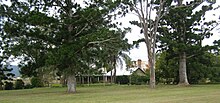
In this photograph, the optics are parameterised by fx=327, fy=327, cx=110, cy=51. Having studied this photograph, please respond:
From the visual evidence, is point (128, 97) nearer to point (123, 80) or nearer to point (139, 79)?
point (139, 79)

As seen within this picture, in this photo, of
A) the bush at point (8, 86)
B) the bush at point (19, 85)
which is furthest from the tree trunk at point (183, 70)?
the bush at point (8, 86)

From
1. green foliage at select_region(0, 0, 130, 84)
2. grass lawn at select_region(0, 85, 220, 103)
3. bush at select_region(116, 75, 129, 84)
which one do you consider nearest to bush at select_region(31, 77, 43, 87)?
bush at select_region(116, 75, 129, 84)

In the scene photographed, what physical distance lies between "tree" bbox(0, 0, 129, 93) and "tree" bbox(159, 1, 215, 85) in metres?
12.2

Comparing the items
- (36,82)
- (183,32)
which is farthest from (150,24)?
(36,82)

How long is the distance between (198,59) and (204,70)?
3.52 meters

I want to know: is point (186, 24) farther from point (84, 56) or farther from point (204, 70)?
point (84, 56)

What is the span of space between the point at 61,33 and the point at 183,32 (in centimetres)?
1846

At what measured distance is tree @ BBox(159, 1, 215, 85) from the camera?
38.6 m

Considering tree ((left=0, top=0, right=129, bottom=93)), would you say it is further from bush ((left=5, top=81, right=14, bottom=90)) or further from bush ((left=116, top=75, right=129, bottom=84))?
bush ((left=116, top=75, right=129, bottom=84))

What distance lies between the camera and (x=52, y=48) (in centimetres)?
2791

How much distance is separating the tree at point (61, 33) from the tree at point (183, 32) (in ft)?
40.0

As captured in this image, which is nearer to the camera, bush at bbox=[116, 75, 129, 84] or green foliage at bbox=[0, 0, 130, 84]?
green foliage at bbox=[0, 0, 130, 84]

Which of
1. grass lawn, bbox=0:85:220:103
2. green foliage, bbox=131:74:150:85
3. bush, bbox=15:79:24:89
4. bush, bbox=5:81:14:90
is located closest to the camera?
grass lawn, bbox=0:85:220:103

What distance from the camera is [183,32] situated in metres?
40.6
